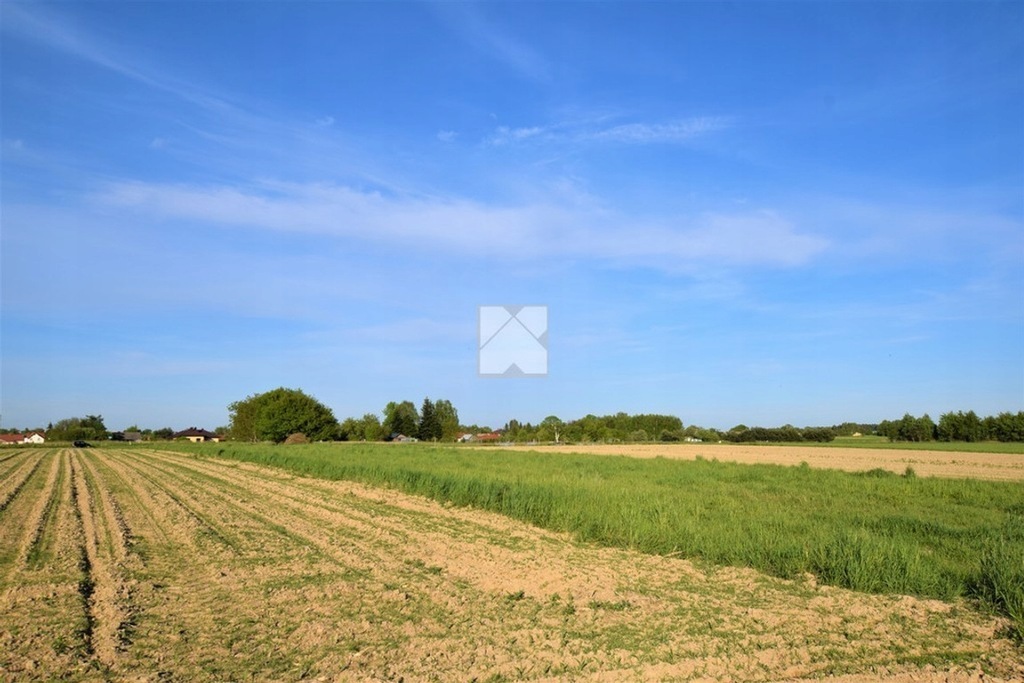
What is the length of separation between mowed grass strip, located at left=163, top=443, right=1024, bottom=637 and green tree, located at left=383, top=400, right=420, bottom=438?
3857 inches

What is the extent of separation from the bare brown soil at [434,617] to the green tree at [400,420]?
363 feet

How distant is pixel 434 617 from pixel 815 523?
917 cm

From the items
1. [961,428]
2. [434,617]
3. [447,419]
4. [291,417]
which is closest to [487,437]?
[447,419]

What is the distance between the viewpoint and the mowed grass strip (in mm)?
8969

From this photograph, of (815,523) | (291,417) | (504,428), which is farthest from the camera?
(504,428)

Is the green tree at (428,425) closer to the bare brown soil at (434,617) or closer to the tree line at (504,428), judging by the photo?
the tree line at (504,428)

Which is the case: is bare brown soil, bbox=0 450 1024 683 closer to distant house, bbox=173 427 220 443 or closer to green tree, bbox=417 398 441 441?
green tree, bbox=417 398 441 441

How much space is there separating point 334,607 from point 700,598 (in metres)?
4.47

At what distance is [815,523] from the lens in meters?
13.3

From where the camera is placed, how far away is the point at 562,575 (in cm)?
951

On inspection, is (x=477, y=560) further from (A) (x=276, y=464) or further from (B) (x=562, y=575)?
(A) (x=276, y=464)

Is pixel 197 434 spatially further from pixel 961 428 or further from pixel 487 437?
pixel 961 428

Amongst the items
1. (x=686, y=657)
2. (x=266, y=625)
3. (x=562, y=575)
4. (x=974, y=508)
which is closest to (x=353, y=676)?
(x=266, y=625)

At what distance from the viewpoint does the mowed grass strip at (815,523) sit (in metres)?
8.97
